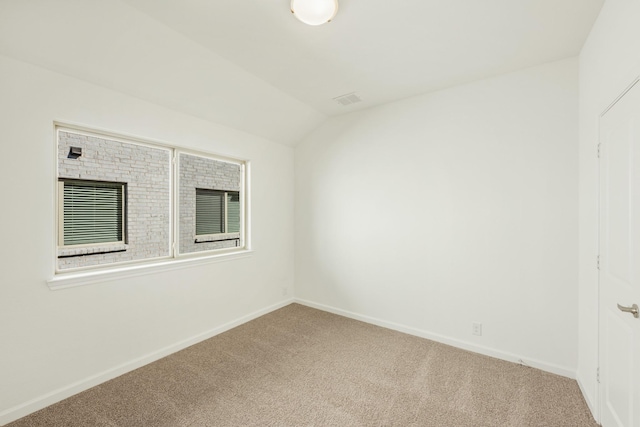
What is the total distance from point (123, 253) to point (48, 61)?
1.99m

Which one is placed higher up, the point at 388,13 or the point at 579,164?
the point at 388,13

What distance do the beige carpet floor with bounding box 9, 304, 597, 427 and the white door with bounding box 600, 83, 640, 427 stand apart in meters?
0.53

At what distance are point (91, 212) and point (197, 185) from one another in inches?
44.5

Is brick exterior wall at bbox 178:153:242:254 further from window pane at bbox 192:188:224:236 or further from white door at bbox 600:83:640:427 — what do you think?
white door at bbox 600:83:640:427

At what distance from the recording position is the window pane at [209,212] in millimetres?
3521

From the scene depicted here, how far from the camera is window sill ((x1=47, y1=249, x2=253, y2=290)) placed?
214 cm

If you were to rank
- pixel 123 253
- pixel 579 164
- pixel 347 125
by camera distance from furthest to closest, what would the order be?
1. pixel 347 125
2. pixel 123 253
3. pixel 579 164

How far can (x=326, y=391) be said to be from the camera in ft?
7.32

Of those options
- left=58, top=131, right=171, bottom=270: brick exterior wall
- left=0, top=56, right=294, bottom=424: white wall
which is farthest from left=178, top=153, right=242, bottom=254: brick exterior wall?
left=0, top=56, right=294, bottom=424: white wall

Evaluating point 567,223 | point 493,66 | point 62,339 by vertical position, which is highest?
point 493,66

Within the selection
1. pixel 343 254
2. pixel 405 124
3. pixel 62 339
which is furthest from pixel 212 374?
pixel 405 124

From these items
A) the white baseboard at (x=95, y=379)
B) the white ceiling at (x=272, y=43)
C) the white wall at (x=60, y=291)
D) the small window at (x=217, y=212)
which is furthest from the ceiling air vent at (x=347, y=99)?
the white baseboard at (x=95, y=379)

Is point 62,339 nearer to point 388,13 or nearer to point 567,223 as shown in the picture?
point 388,13

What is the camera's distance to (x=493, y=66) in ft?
8.41
